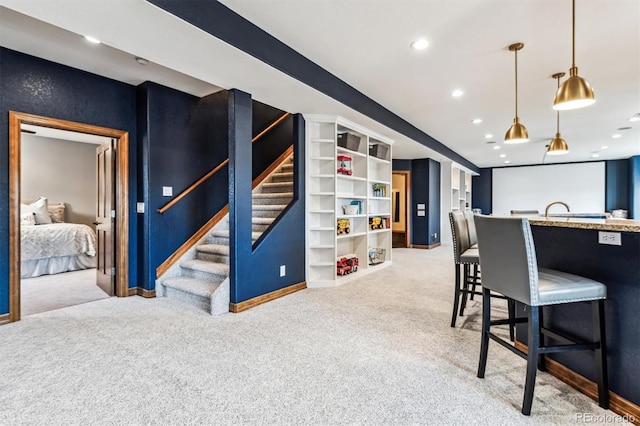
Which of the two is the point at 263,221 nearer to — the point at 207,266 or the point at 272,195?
the point at 272,195

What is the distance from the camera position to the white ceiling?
2174mm

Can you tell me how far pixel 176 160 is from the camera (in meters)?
4.10

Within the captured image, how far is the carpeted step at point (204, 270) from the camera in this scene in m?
3.64

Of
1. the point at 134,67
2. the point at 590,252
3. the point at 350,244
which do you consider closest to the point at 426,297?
the point at 350,244

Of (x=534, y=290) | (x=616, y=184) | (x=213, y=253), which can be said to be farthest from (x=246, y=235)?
(x=616, y=184)

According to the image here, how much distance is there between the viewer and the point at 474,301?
11.7 ft

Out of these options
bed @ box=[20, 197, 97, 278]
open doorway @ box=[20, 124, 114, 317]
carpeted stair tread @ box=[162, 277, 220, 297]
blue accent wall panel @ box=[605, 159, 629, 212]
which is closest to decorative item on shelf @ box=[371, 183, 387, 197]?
carpeted stair tread @ box=[162, 277, 220, 297]

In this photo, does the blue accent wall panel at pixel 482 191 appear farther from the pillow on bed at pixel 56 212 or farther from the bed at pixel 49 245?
the pillow on bed at pixel 56 212

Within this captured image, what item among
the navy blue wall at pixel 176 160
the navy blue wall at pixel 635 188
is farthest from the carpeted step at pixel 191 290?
the navy blue wall at pixel 635 188

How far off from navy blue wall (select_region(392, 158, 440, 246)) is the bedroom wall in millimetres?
7067

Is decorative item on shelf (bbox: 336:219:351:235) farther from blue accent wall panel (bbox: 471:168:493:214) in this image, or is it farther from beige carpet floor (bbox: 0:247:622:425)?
blue accent wall panel (bbox: 471:168:493:214)

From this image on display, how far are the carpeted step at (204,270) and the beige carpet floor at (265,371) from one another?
498 mm

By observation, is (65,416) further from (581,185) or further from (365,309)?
(581,185)

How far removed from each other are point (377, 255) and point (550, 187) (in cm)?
833
